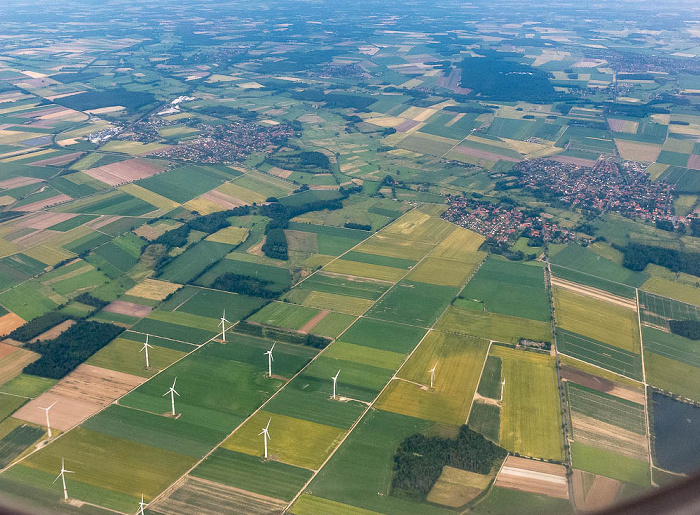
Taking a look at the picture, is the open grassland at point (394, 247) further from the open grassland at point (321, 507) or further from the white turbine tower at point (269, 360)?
the open grassland at point (321, 507)

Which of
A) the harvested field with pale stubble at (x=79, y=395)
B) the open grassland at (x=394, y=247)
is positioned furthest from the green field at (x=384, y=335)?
the harvested field with pale stubble at (x=79, y=395)

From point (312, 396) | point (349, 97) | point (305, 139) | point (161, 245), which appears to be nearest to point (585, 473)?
point (312, 396)

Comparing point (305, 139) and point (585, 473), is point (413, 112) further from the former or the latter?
point (585, 473)

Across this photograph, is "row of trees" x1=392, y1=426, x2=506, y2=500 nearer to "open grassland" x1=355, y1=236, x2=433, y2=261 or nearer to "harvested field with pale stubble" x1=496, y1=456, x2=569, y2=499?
"harvested field with pale stubble" x1=496, y1=456, x2=569, y2=499

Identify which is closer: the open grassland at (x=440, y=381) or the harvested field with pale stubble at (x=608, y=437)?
the harvested field with pale stubble at (x=608, y=437)

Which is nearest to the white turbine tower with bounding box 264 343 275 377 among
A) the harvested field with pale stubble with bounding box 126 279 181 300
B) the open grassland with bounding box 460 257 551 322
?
the harvested field with pale stubble with bounding box 126 279 181 300

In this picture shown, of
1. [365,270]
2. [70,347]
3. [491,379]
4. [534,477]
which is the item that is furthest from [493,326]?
[70,347]
